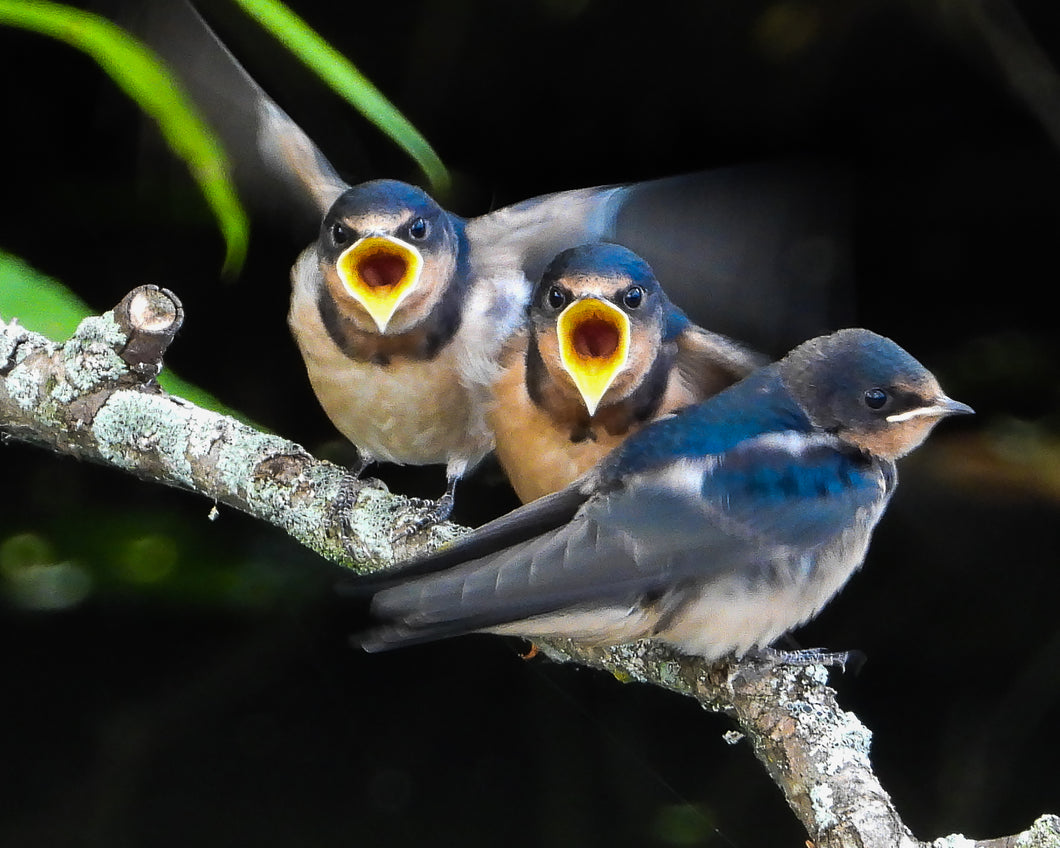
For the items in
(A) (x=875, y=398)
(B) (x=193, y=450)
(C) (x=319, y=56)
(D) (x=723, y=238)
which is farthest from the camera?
(B) (x=193, y=450)

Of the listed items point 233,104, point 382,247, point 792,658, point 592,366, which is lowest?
point 792,658

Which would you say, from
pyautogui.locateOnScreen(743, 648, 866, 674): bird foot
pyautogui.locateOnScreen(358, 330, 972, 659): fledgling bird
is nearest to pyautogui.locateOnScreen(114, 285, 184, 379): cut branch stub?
pyautogui.locateOnScreen(358, 330, 972, 659): fledgling bird

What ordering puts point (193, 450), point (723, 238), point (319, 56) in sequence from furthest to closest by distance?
point (193, 450)
point (723, 238)
point (319, 56)

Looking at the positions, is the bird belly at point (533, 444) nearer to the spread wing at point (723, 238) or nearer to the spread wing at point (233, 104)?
the spread wing at point (723, 238)

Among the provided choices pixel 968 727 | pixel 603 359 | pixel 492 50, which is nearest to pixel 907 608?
pixel 968 727

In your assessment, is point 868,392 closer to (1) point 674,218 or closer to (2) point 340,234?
(1) point 674,218

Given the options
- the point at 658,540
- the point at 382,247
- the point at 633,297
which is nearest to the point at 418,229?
the point at 382,247

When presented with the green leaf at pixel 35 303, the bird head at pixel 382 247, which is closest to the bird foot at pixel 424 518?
the bird head at pixel 382 247
